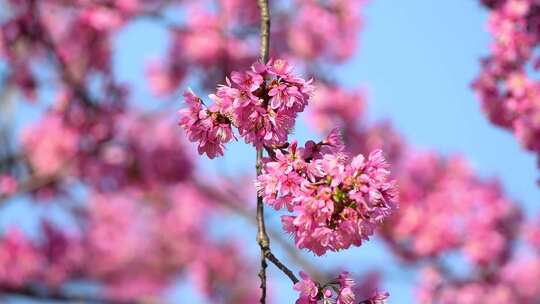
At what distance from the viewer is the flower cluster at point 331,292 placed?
2.62 m

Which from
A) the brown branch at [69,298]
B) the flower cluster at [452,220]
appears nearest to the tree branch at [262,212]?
the brown branch at [69,298]

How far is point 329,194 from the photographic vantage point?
2625 millimetres

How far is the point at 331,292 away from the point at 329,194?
29cm

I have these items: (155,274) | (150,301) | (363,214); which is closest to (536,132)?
(363,214)

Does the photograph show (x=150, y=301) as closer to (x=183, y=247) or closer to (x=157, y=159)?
(x=157, y=159)

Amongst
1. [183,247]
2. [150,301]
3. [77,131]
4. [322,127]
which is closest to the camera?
[150,301]

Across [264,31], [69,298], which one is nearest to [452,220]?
[69,298]

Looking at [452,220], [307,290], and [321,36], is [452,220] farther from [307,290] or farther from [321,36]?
[307,290]

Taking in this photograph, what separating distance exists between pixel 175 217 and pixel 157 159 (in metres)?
7.66

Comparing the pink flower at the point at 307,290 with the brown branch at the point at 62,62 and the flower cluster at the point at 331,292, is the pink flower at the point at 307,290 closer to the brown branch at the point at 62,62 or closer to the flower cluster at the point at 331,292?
the flower cluster at the point at 331,292

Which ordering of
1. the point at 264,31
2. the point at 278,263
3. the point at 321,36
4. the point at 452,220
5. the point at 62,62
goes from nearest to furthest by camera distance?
the point at 278,263 → the point at 264,31 → the point at 62,62 → the point at 452,220 → the point at 321,36

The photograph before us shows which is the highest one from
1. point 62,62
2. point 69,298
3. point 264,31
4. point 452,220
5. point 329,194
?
point 62,62

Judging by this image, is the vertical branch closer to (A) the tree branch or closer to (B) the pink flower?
(A) the tree branch

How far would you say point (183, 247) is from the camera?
1606 cm
